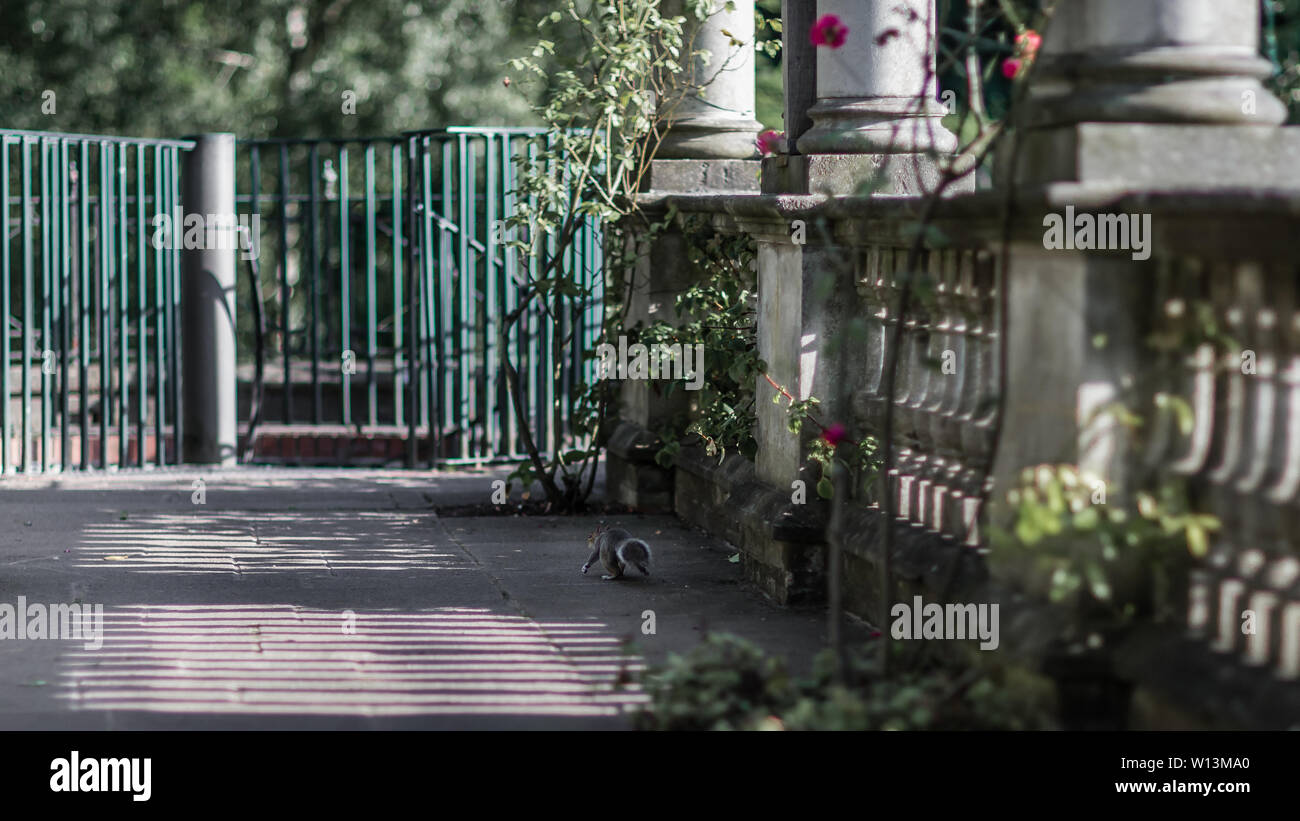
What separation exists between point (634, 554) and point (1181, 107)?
294cm

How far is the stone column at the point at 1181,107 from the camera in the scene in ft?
12.2

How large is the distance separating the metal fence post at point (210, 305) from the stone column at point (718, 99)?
341cm

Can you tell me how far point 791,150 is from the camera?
6.34m

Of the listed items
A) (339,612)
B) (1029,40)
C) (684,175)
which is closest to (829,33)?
(1029,40)

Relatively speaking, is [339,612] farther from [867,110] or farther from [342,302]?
[342,302]

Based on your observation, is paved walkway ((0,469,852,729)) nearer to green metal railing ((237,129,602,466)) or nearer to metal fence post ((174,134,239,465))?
green metal railing ((237,129,602,466))

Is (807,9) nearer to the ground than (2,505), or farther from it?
farther from it

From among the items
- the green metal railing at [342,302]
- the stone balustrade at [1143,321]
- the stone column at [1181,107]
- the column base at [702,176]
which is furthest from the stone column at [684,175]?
the stone column at [1181,107]

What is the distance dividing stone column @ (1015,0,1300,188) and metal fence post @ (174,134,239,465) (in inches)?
285

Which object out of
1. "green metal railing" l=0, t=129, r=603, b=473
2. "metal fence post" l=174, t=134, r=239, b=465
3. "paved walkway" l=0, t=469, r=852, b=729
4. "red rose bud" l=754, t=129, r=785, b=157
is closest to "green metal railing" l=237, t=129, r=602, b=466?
"green metal railing" l=0, t=129, r=603, b=473

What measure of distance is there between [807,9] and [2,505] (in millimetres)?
4657

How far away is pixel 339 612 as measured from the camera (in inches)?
217
